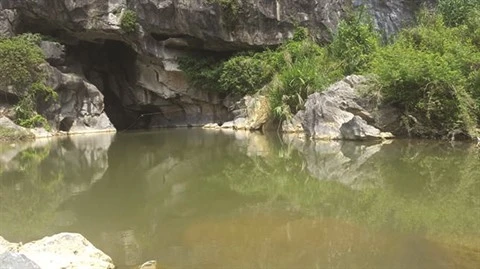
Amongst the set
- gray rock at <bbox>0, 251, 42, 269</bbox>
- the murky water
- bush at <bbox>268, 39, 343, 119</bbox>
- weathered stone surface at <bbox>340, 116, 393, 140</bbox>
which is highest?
bush at <bbox>268, 39, 343, 119</bbox>

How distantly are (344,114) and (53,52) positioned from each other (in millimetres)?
15186

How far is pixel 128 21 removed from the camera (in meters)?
24.2

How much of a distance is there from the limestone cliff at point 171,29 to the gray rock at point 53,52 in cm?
12

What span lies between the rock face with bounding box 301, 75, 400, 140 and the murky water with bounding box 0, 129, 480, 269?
9.08ft

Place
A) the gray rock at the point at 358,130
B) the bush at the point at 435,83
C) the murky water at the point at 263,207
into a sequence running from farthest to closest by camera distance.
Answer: the gray rock at the point at 358,130
the bush at the point at 435,83
the murky water at the point at 263,207

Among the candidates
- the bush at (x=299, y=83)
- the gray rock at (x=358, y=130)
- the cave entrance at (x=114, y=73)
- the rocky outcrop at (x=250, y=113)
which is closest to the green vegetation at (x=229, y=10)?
the rocky outcrop at (x=250, y=113)

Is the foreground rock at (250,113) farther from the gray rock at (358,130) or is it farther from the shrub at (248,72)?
the gray rock at (358,130)

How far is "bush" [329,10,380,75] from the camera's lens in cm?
1986

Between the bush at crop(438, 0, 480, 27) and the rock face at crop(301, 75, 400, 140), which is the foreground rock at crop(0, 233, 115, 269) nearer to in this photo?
the rock face at crop(301, 75, 400, 140)

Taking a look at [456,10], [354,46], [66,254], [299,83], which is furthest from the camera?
[456,10]

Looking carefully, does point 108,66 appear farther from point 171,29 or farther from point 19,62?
point 19,62

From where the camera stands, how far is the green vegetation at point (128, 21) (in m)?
24.2

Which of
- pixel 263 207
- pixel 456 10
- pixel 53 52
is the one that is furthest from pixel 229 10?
pixel 263 207

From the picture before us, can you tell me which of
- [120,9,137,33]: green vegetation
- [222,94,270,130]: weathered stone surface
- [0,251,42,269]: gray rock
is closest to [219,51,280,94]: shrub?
[222,94,270,130]: weathered stone surface
